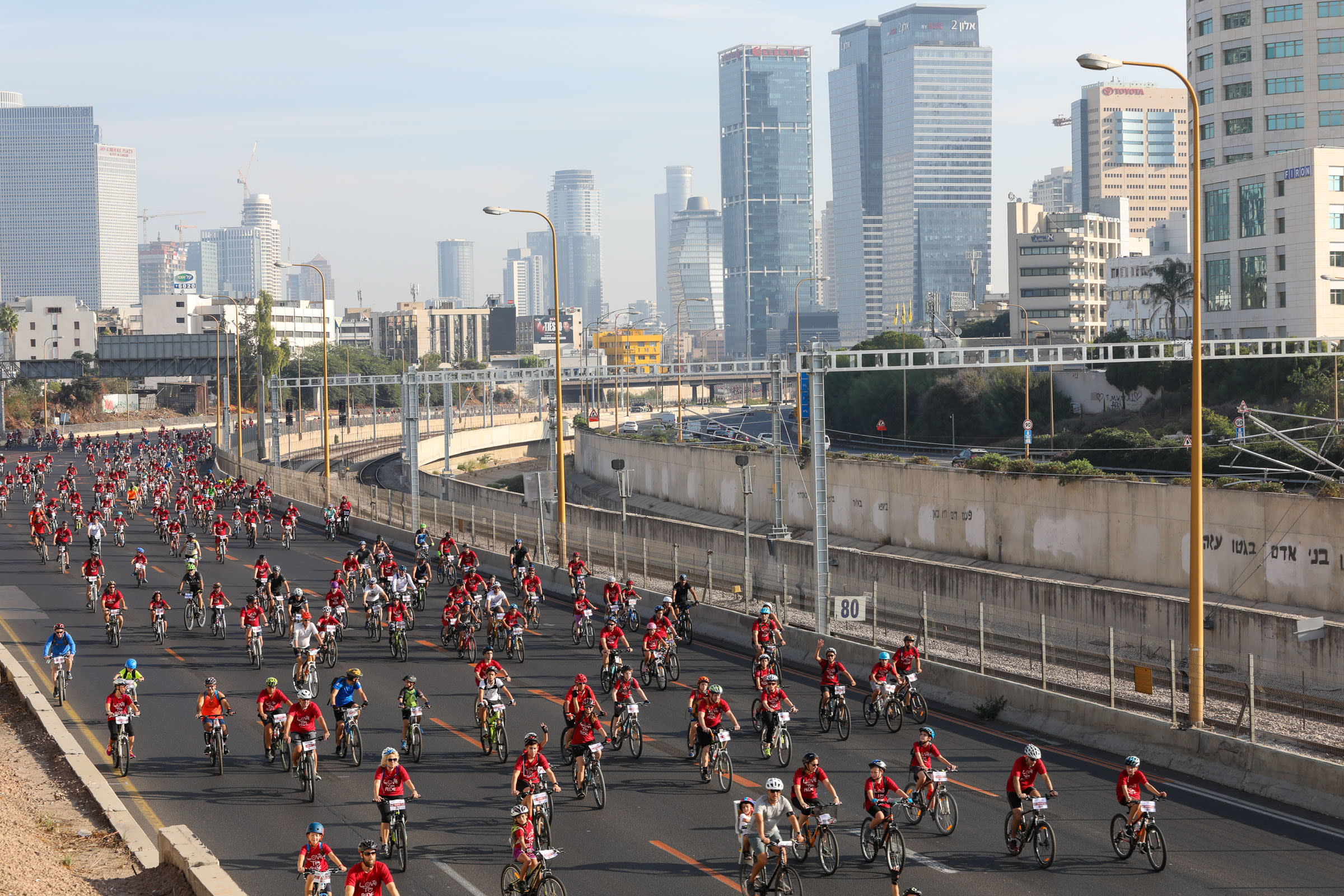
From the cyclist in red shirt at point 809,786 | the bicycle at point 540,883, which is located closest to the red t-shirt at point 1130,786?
the cyclist in red shirt at point 809,786

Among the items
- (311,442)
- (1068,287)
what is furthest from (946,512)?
(1068,287)

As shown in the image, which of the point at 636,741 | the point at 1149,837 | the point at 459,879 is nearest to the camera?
the point at 459,879

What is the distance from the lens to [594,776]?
18484mm

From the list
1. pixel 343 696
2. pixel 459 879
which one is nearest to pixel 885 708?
pixel 343 696

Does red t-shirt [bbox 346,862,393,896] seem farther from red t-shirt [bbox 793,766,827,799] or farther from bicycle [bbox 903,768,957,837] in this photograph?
bicycle [bbox 903,768,957,837]

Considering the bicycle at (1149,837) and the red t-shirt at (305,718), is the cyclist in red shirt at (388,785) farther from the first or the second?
the bicycle at (1149,837)

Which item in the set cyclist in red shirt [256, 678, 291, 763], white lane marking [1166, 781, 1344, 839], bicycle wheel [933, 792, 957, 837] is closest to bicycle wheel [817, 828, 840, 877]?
bicycle wheel [933, 792, 957, 837]

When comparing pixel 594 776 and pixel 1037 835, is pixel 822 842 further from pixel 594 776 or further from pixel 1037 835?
pixel 594 776

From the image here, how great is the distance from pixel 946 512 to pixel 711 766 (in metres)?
32.6

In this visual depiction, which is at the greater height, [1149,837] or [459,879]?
[1149,837]

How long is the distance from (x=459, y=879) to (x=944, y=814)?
6.02 meters

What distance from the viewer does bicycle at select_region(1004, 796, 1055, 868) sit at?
51.7 ft

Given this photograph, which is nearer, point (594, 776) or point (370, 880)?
point (370, 880)

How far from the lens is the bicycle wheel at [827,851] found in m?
15.6
